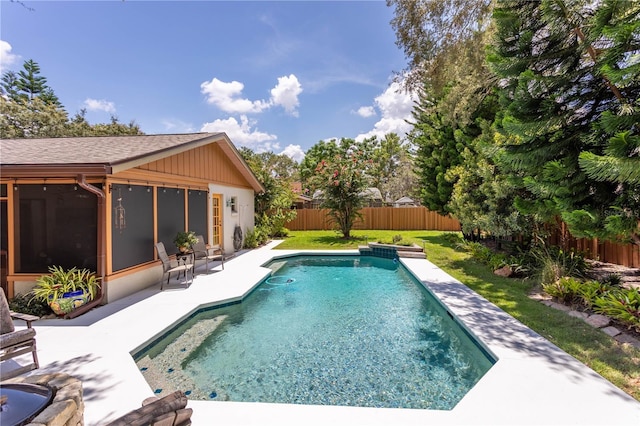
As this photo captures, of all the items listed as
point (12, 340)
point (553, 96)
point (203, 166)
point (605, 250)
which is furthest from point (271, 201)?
point (605, 250)

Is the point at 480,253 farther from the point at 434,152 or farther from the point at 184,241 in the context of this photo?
the point at 184,241

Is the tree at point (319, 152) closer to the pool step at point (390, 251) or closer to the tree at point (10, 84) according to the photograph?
the pool step at point (390, 251)

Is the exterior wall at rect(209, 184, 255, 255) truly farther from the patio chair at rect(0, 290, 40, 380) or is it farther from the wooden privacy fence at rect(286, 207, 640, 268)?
the patio chair at rect(0, 290, 40, 380)

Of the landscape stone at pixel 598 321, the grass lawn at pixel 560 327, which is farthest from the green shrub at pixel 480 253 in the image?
the landscape stone at pixel 598 321

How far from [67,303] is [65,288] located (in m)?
0.38

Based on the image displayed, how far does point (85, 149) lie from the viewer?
23.3ft

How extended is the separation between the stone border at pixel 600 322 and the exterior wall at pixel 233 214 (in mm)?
10061

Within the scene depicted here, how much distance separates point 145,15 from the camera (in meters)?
9.09

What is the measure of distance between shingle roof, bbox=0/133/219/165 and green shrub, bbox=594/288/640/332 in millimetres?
8767

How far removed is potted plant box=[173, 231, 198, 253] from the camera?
8.46 meters

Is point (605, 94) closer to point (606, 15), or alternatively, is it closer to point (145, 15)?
point (606, 15)

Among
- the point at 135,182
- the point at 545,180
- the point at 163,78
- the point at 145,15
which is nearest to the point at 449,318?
the point at 545,180

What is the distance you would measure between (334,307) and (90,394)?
15.0 feet

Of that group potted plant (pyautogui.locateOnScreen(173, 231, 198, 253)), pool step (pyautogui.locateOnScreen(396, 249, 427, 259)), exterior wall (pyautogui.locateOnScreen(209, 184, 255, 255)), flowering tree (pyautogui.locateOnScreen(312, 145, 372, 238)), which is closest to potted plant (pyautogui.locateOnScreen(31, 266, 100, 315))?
potted plant (pyautogui.locateOnScreen(173, 231, 198, 253))
